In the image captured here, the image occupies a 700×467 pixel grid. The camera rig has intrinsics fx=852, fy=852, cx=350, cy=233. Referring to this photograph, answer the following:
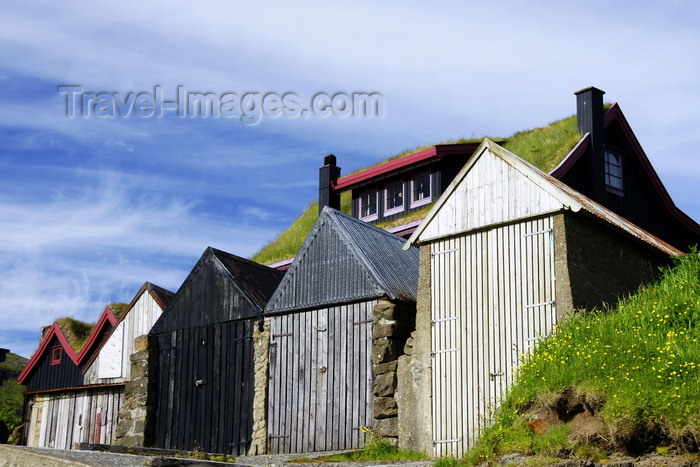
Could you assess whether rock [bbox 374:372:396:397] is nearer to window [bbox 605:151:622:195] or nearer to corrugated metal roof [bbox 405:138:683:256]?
corrugated metal roof [bbox 405:138:683:256]

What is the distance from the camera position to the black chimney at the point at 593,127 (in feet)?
72.5

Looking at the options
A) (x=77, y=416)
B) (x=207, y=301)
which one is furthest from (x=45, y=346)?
(x=207, y=301)

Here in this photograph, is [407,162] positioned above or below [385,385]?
above

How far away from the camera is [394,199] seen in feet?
81.1

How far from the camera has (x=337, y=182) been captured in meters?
26.1

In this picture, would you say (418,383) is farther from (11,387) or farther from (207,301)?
(11,387)

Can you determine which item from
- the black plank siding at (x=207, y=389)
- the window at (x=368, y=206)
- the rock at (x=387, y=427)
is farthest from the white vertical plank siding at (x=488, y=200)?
the window at (x=368, y=206)

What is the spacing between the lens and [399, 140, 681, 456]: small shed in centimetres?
1321

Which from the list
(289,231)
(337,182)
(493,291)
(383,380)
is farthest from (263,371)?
Result: (289,231)

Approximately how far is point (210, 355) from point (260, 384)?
1.78 meters

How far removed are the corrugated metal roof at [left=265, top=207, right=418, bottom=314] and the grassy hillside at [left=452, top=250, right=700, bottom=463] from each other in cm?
419

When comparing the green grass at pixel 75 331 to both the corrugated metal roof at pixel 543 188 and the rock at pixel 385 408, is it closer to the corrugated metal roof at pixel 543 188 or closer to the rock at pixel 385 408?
the rock at pixel 385 408

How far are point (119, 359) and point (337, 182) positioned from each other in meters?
8.32

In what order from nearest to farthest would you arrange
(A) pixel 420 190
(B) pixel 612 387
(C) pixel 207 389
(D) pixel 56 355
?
(B) pixel 612 387
(C) pixel 207 389
(A) pixel 420 190
(D) pixel 56 355
